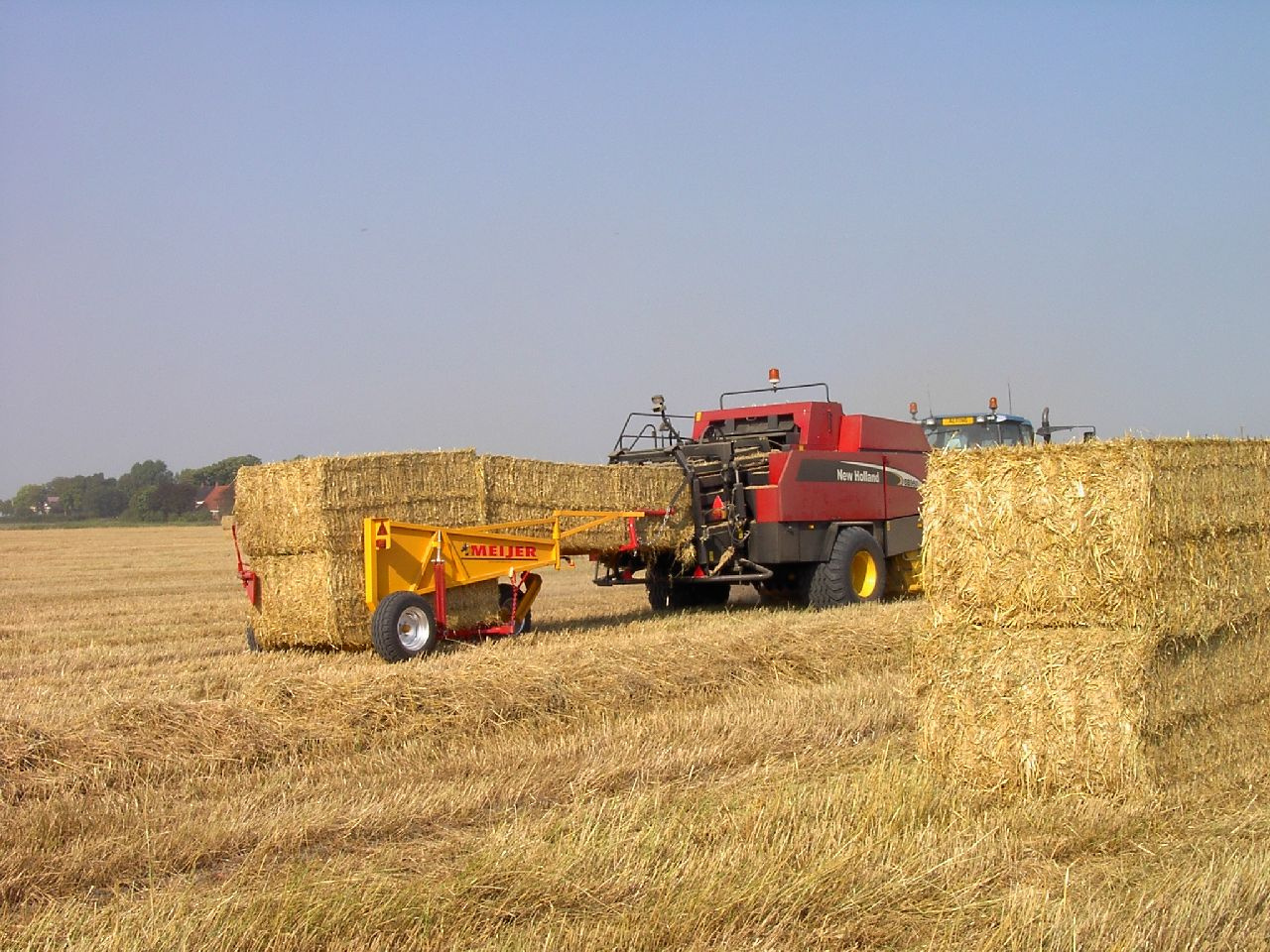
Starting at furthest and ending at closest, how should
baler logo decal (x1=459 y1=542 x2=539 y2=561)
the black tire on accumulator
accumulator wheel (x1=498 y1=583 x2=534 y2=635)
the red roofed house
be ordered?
the red roofed house, the black tire on accumulator, accumulator wheel (x1=498 y1=583 x2=534 y2=635), baler logo decal (x1=459 y1=542 x2=539 y2=561)

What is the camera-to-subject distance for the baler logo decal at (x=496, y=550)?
34.1 feet

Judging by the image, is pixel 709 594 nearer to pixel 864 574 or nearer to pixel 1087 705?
pixel 864 574

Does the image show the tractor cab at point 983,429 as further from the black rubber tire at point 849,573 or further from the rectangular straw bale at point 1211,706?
the rectangular straw bale at point 1211,706

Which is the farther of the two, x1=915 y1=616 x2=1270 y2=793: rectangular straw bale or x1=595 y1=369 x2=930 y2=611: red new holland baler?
x1=595 y1=369 x2=930 y2=611: red new holland baler

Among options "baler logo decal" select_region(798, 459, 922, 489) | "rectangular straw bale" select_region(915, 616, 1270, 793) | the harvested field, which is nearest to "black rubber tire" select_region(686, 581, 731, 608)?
"baler logo decal" select_region(798, 459, 922, 489)

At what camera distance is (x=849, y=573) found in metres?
12.7

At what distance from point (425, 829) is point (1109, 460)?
3.31 metres

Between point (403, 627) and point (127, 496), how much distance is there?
76.9 metres

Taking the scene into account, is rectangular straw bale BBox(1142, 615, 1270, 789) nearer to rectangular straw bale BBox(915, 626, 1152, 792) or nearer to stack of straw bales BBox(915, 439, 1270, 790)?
stack of straw bales BBox(915, 439, 1270, 790)

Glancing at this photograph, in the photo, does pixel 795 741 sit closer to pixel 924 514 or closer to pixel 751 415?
pixel 924 514

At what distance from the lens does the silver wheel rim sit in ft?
31.5

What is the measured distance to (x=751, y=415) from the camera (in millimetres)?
13422

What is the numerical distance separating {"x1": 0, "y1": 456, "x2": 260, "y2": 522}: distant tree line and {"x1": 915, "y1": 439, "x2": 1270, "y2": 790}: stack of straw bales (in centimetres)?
5891

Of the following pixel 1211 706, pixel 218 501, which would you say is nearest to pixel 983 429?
pixel 1211 706
